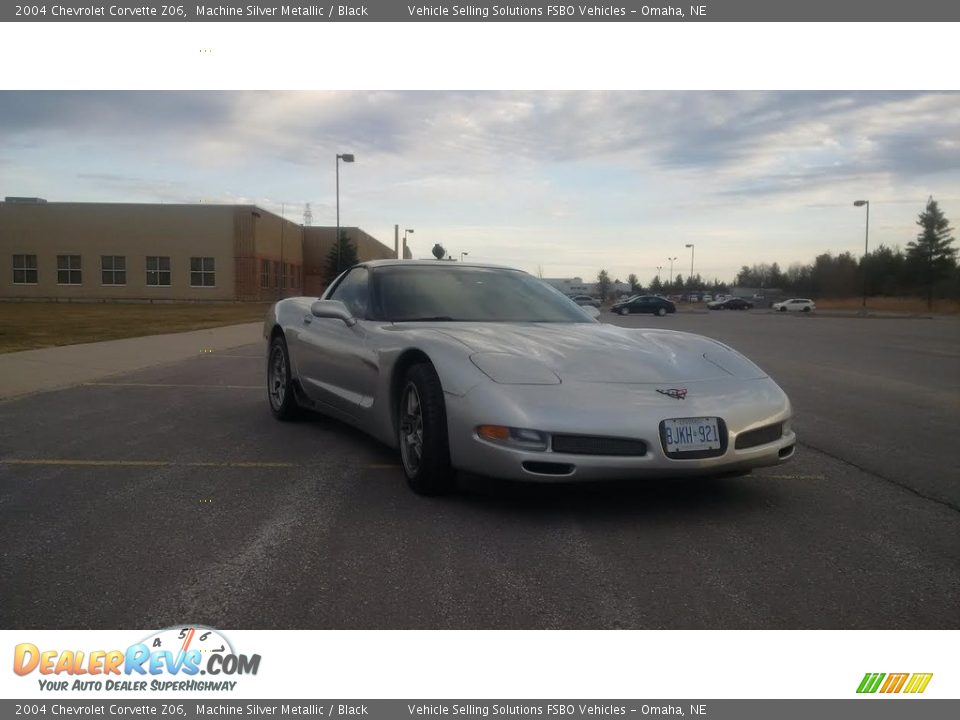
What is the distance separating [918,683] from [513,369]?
2191 mm

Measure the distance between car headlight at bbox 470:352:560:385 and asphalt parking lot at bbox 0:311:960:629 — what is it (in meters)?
0.68

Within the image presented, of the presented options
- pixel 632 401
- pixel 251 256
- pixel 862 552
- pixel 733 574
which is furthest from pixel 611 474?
pixel 251 256

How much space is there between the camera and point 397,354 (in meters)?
4.64

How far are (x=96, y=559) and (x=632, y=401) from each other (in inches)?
97.4

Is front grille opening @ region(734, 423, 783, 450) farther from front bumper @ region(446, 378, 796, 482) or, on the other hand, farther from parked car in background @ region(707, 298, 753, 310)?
parked car in background @ region(707, 298, 753, 310)

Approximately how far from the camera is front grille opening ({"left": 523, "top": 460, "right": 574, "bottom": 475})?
371 cm

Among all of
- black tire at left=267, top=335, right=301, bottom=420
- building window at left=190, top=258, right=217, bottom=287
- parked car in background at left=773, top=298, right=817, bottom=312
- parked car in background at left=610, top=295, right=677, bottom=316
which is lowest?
parked car in background at left=773, top=298, right=817, bottom=312

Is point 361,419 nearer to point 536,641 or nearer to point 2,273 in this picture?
point 536,641

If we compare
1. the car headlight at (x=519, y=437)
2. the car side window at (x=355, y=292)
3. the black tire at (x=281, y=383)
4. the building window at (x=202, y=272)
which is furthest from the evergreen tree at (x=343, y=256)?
the car headlight at (x=519, y=437)

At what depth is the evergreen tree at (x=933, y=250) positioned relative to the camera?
223 ft

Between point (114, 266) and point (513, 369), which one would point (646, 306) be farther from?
point (513, 369)

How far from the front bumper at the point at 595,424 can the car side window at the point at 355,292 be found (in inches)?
69.1

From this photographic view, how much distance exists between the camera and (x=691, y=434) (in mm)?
3848

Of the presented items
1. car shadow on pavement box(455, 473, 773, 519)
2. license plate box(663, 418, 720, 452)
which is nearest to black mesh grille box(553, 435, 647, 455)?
license plate box(663, 418, 720, 452)
